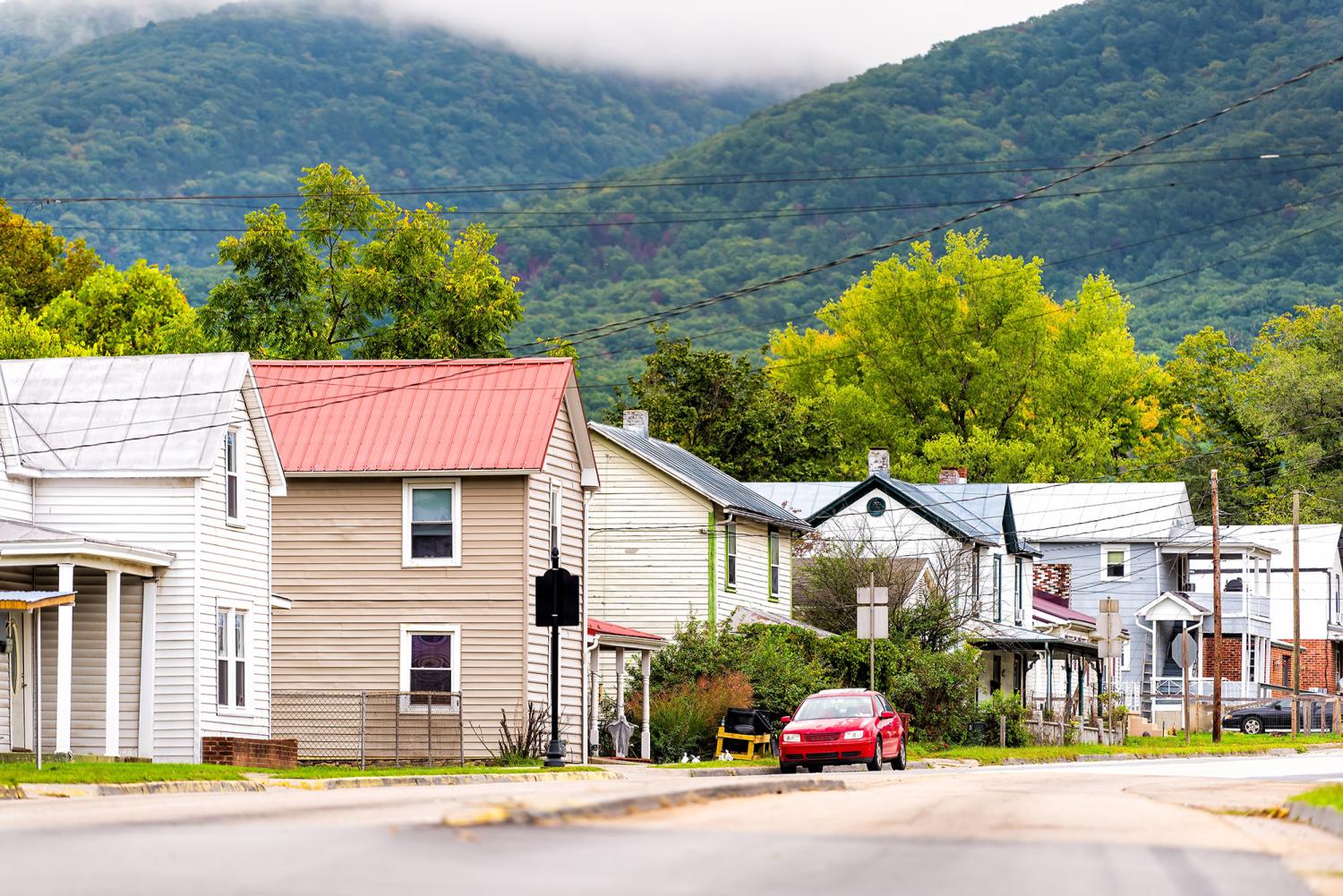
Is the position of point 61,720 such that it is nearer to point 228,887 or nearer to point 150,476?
point 150,476

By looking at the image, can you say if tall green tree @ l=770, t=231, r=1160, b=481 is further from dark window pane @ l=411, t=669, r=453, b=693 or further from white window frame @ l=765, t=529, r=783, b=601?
dark window pane @ l=411, t=669, r=453, b=693

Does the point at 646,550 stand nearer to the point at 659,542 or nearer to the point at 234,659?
the point at 659,542

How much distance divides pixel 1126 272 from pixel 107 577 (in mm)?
110754

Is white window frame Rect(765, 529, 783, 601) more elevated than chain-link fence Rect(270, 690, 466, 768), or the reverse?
white window frame Rect(765, 529, 783, 601)

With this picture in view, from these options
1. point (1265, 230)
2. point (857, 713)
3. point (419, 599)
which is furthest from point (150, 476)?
point (1265, 230)

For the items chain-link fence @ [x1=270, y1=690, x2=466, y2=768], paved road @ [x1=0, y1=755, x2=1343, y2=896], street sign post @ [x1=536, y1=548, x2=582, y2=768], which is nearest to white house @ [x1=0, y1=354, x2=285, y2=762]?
chain-link fence @ [x1=270, y1=690, x2=466, y2=768]

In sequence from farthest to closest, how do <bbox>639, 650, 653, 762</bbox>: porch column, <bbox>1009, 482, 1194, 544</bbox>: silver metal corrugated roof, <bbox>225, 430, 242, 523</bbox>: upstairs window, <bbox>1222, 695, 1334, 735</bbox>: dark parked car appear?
<bbox>1009, 482, 1194, 544</bbox>: silver metal corrugated roof, <bbox>1222, 695, 1334, 735</bbox>: dark parked car, <bbox>639, 650, 653, 762</bbox>: porch column, <bbox>225, 430, 242, 523</bbox>: upstairs window

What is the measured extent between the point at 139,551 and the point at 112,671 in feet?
6.09

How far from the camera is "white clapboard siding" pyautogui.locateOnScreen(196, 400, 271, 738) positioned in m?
32.7

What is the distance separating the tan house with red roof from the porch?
5.32 meters

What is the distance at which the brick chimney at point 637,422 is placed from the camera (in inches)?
2112

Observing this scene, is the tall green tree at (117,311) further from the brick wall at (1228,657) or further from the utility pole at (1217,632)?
the brick wall at (1228,657)

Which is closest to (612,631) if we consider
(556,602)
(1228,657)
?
(556,602)

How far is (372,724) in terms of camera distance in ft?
123
